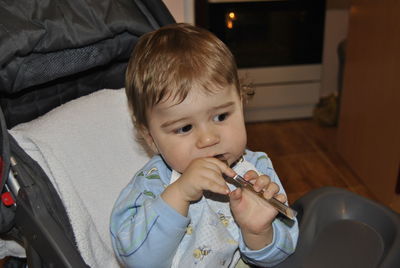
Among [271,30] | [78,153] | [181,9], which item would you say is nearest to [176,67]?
[78,153]

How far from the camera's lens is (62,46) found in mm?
918

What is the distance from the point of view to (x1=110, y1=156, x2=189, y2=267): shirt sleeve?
0.81 meters

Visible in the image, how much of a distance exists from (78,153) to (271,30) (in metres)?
2.01

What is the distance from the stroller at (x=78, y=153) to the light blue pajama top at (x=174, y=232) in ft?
0.25

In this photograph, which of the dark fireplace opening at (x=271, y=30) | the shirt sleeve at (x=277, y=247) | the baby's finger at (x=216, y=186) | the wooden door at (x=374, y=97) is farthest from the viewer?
the dark fireplace opening at (x=271, y=30)

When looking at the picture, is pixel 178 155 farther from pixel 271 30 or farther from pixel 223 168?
pixel 271 30

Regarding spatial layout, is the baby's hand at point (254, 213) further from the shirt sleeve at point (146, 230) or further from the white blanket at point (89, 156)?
the white blanket at point (89, 156)

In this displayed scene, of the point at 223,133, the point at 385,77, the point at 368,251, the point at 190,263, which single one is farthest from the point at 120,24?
the point at 385,77

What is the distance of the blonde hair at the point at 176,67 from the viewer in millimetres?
801

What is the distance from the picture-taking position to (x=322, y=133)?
2.89 metres

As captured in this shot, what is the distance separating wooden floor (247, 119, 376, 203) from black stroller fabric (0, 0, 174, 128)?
4.40 feet

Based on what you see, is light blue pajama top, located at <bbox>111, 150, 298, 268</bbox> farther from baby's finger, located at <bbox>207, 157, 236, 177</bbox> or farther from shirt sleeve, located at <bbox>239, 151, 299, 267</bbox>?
baby's finger, located at <bbox>207, 157, 236, 177</bbox>

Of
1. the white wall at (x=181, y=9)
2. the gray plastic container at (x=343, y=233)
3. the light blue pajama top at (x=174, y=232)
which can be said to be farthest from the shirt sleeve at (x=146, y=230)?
the white wall at (x=181, y=9)

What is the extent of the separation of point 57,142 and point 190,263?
378 mm
